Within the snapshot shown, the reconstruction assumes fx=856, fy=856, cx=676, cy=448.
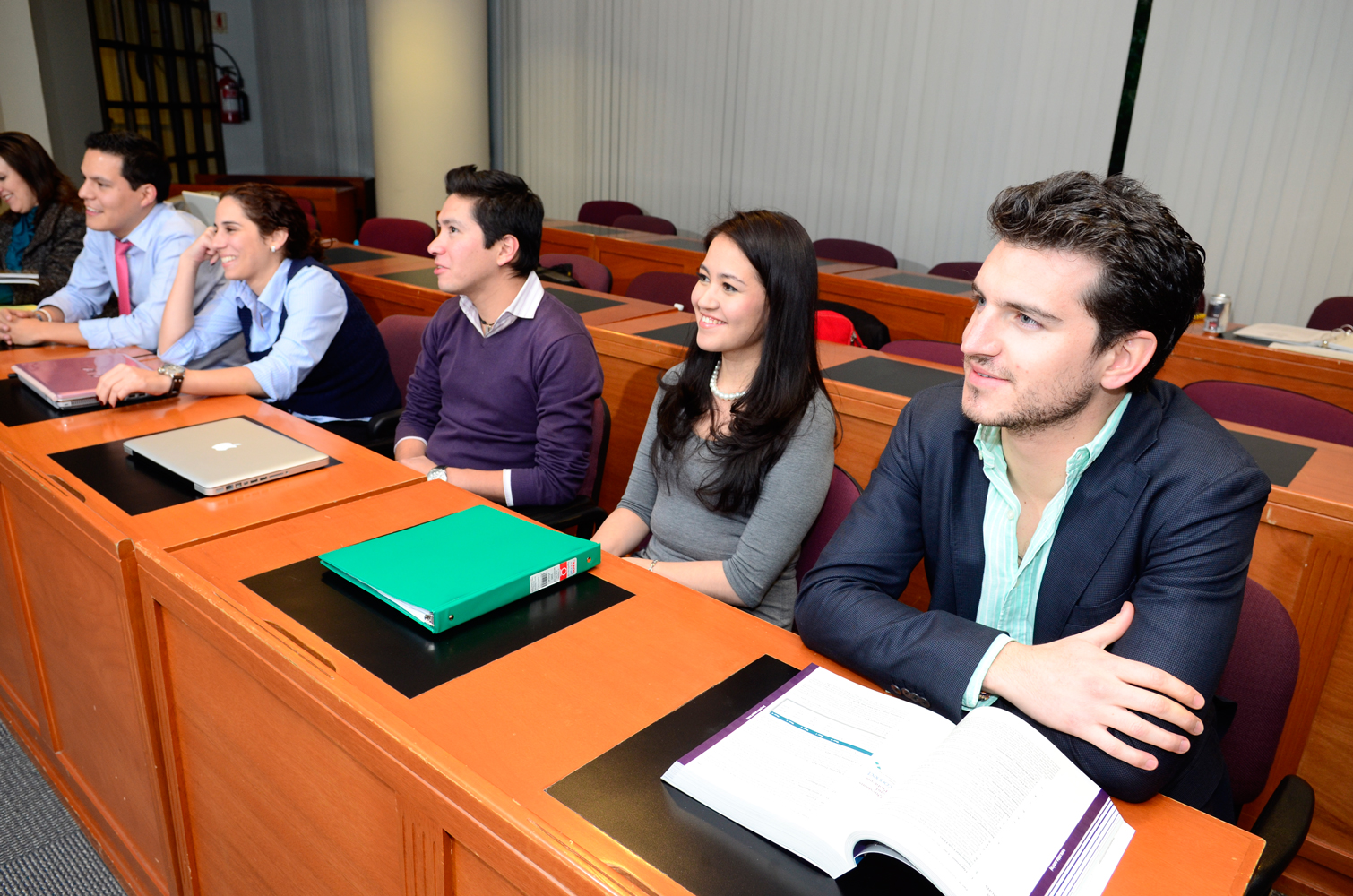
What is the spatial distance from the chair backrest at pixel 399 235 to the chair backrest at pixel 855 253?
2283mm

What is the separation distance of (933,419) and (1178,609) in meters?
0.40

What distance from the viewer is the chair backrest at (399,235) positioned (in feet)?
16.4

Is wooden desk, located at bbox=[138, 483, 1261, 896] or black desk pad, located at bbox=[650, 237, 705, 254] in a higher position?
black desk pad, located at bbox=[650, 237, 705, 254]

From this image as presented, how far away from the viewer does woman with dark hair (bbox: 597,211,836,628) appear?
1.56m

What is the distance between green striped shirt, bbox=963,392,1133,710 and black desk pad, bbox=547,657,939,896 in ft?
1.62

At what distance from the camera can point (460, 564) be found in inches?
46.8

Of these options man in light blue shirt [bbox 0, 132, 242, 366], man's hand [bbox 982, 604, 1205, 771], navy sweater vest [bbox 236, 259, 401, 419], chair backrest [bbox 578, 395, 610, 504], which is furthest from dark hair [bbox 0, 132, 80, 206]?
man's hand [bbox 982, 604, 1205, 771]

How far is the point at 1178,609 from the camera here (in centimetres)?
99

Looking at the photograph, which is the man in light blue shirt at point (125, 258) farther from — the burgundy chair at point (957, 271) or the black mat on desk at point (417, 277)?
the burgundy chair at point (957, 271)

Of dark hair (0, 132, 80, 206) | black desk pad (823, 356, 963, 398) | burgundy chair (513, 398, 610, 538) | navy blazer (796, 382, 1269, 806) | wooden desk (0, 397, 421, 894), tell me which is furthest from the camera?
dark hair (0, 132, 80, 206)

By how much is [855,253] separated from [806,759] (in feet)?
14.6

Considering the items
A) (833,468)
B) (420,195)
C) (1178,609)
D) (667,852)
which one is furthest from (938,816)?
(420,195)

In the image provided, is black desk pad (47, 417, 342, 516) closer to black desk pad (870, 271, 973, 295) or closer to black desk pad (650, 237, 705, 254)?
black desk pad (870, 271, 973, 295)

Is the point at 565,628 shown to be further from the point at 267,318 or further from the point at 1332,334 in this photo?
the point at 1332,334
